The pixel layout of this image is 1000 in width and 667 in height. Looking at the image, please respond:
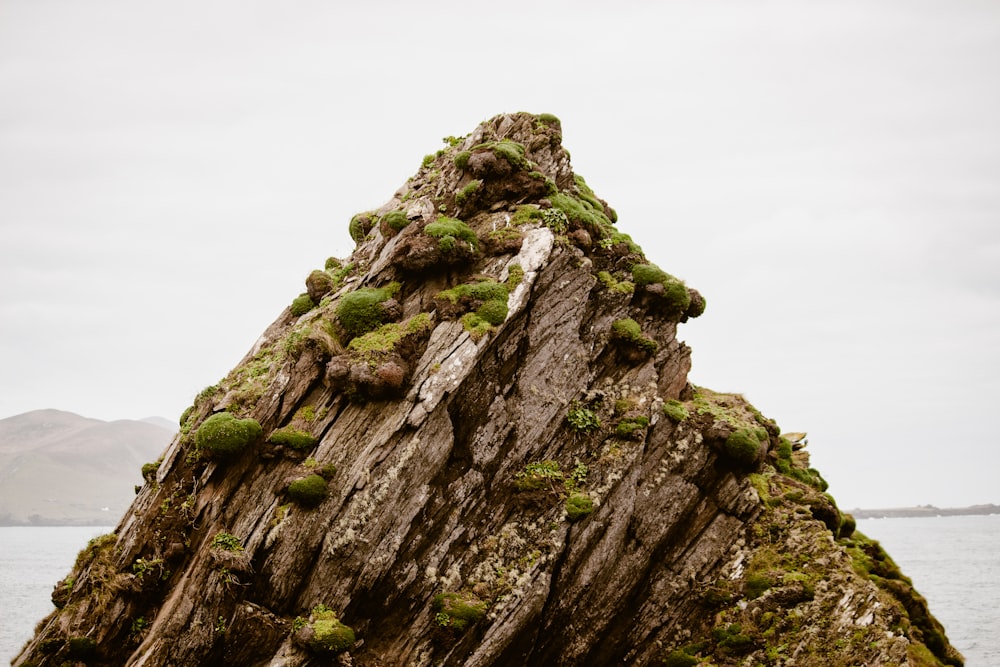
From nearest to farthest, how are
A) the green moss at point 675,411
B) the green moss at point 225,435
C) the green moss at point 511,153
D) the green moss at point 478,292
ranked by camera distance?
the green moss at point 225,435, the green moss at point 478,292, the green moss at point 675,411, the green moss at point 511,153

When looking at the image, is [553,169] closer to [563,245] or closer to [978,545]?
[563,245]

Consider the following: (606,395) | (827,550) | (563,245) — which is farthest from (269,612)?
(827,550)

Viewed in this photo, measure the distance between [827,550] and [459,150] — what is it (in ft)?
88.7

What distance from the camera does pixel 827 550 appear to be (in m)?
24.7

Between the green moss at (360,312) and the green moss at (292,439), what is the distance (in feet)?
16.2

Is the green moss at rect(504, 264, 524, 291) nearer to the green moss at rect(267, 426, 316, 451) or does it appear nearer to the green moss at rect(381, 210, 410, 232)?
the green moss at rect(381, 210, 410, 232)

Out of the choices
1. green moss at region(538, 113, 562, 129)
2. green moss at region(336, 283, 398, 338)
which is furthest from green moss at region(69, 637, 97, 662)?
green moss at region(538, 113, 562, 129)

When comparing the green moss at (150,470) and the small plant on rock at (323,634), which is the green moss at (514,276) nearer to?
the small plant on rock at (323,634)

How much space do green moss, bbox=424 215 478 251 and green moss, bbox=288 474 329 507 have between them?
11358 millimetres

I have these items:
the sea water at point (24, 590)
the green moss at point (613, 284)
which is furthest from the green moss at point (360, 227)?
the sea water at point (24, 590)

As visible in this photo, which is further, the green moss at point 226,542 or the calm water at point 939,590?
the calm water at point 939,590

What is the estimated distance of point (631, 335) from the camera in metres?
28.3

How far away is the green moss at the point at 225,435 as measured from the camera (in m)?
22.8

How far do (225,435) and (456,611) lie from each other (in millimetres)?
10970
